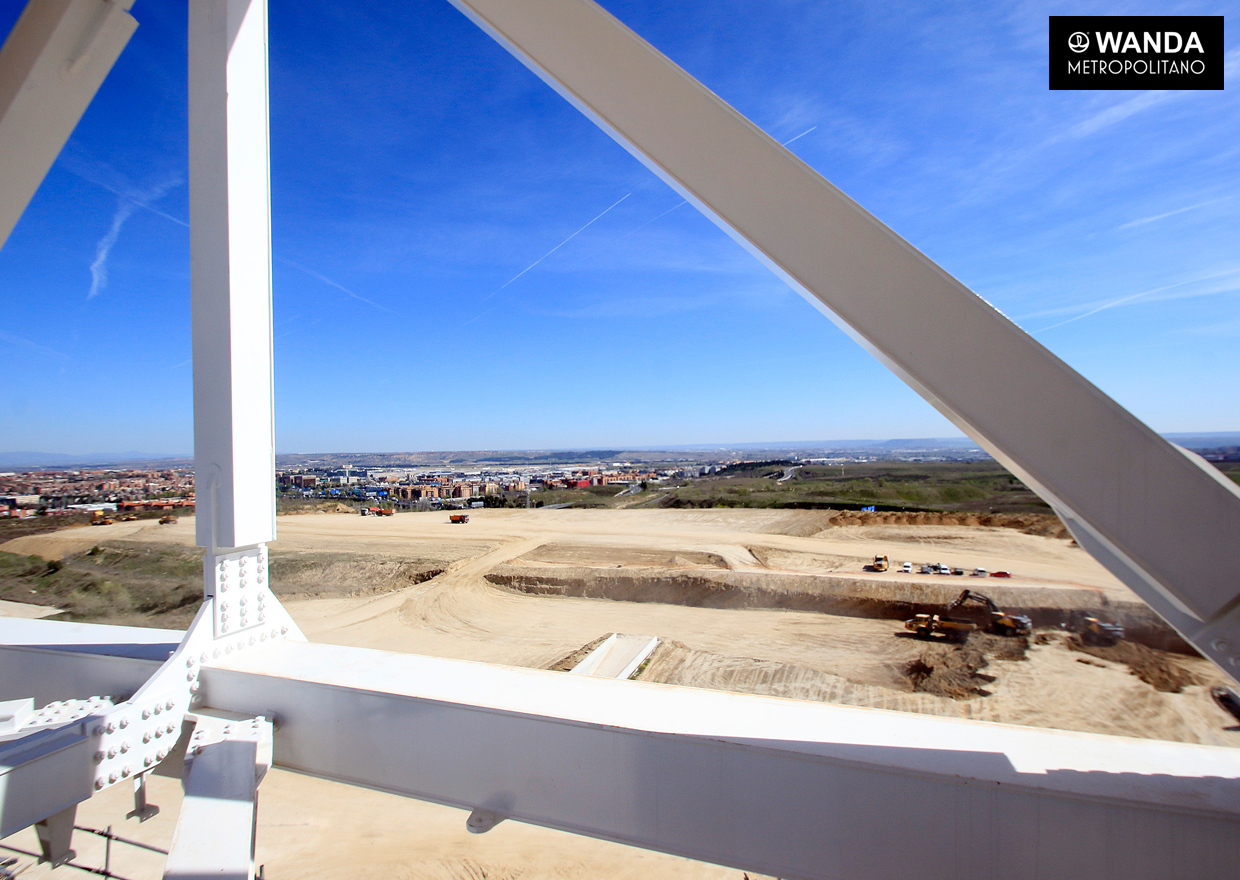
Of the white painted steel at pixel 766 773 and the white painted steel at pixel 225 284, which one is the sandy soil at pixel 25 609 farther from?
the white painted steel at pixel 766 773

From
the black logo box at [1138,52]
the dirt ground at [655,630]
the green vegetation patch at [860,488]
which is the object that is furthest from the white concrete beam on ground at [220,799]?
the green vegetation patch at [860,488]

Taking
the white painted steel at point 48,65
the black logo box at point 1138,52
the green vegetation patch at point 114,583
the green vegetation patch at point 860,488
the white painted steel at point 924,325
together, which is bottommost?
the green vegetation patch at point 114,583

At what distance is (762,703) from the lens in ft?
3.33

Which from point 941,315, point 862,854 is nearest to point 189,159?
point 941,315

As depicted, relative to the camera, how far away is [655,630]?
8.27m

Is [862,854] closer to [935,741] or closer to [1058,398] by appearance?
[935,741]

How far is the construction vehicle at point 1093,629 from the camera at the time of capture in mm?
6691

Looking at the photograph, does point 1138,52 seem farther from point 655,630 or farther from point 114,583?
point 114,583

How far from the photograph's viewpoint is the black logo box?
1.46 meters

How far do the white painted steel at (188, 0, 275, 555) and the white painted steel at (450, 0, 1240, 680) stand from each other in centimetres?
78

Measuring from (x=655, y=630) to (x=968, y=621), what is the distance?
474cm

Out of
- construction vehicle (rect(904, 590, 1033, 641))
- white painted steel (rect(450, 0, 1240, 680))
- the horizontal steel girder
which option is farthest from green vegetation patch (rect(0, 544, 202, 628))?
construction vehicle (rect(904, 590, 1033, 641))

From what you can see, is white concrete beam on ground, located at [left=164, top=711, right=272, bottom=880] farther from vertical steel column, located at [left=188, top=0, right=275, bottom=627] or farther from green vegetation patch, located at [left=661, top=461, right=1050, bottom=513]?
green vegetation patch, located at [left=661, top=461, right=1050, bottom=513]

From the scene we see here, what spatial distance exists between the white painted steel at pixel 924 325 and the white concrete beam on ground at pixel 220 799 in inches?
47.9
